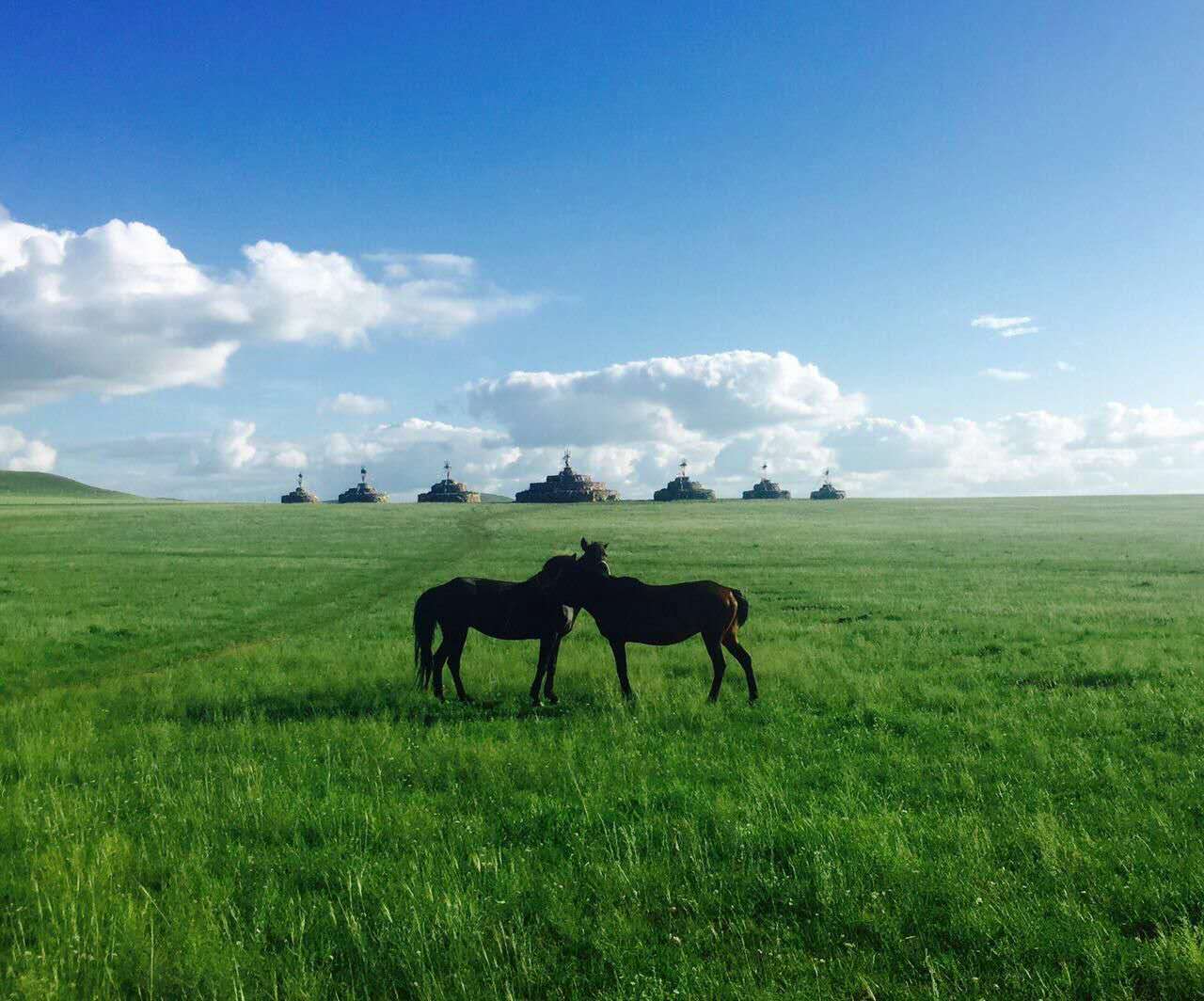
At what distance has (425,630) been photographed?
1323 centimetres

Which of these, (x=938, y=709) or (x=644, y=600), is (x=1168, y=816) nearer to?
(x=938, y=709)

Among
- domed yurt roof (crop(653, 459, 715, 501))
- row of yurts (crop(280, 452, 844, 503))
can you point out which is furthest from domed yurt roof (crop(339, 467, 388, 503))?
domed yurt roof (crop(653, 459, 715, 501))

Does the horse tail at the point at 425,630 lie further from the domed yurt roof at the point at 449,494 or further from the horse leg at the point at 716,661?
the domed yurt roof at the point at 449,494

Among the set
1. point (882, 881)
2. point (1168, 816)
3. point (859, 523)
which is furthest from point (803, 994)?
point (859, 523)

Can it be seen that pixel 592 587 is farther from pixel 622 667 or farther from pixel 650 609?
pixel 622 667

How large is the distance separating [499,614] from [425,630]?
143 centimetres

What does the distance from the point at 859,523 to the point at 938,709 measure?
66.1 metres

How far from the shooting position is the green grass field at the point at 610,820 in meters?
5.32

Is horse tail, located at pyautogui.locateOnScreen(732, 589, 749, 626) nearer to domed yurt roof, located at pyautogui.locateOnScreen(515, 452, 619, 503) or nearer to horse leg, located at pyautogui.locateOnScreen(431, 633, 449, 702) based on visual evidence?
horse leg, located at pyautogui.locateOnScreen(431, 633, 449, 702)

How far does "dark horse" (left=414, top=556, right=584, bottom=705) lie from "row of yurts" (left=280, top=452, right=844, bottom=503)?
346ft

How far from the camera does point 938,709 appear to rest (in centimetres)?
1195

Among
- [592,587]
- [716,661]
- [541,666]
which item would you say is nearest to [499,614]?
[541,666]

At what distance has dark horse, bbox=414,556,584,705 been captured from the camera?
42.1 feet

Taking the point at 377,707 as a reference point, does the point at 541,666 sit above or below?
above
